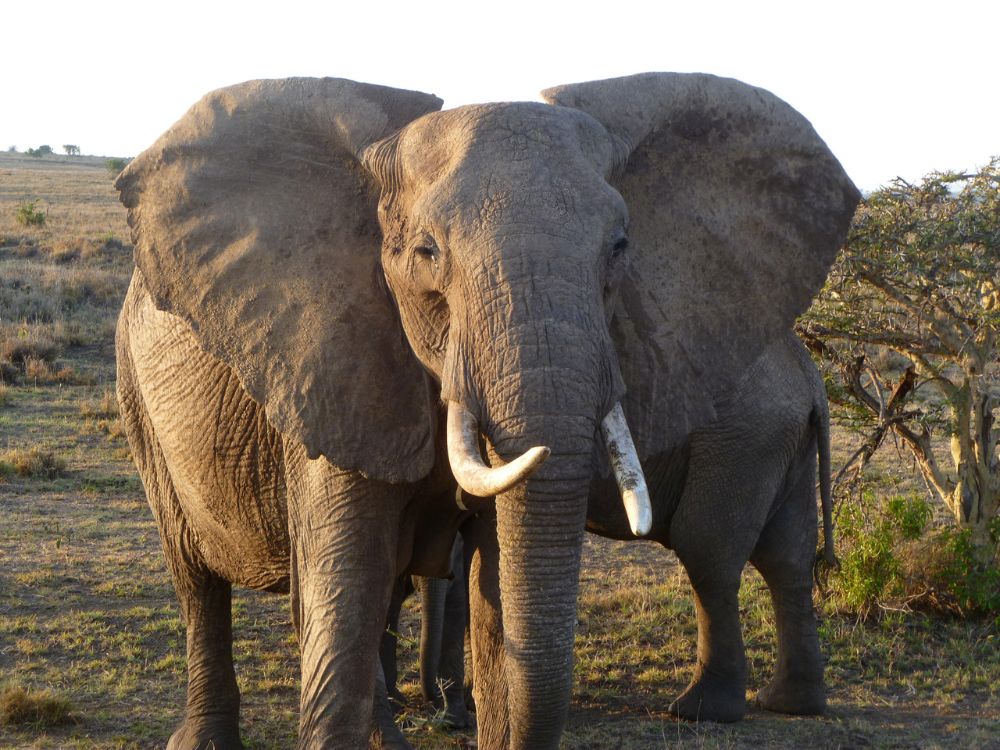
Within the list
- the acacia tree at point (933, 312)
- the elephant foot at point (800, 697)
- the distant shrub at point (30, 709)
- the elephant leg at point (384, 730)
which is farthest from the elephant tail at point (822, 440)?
the distant shrub at point (30, 709)

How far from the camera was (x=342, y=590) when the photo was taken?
3.94m

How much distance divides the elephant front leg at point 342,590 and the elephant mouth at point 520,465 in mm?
705

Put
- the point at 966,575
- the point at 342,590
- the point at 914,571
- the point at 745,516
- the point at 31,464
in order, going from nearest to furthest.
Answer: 1. the point at 342,590
2. the point at 745,516
3. the point at 966,575
4. the point at 914,571
5. the point at 31,464

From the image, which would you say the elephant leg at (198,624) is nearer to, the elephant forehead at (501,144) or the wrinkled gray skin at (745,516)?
the wrinkled gray skin at (745,516)

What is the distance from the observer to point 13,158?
6341 centimetres

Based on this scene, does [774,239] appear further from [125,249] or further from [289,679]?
[125,249]

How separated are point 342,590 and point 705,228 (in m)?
1.59

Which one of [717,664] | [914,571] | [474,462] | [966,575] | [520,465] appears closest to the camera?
[520,465]

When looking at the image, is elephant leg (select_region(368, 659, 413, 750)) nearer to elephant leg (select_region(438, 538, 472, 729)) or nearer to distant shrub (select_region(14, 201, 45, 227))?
elephant leg (select_region(438, 538, 472, 729))

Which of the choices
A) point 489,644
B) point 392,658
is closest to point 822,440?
point 392,658

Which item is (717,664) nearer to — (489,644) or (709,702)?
(709,702)

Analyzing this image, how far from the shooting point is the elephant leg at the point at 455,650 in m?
5.83

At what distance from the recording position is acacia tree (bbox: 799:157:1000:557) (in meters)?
7.07

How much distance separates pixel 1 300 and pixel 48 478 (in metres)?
9.24
